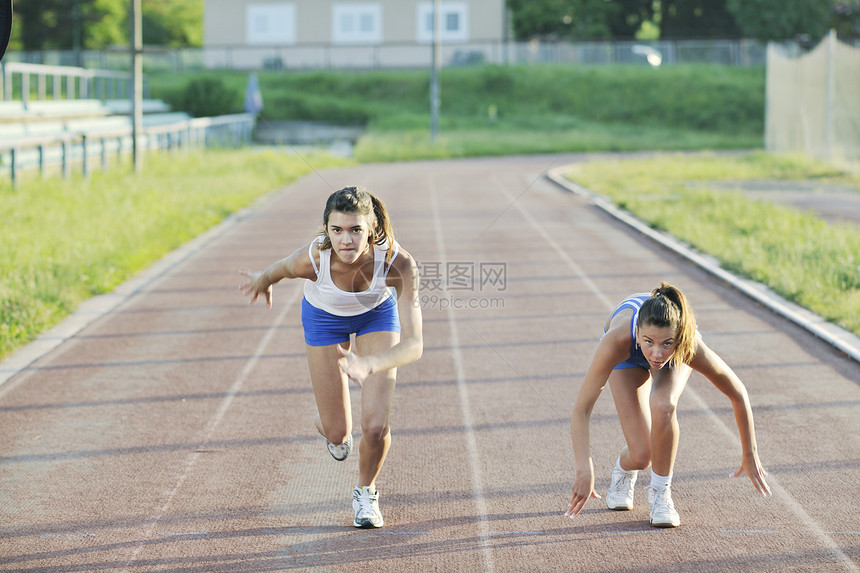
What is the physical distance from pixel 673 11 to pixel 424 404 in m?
56.0

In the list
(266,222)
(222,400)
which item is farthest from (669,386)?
(266,222)

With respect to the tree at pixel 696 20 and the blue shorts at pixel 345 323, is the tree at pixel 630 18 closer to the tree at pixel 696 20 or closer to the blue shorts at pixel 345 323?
the tree at pixel 696 20

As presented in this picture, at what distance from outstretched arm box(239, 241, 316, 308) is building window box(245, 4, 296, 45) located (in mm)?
50430

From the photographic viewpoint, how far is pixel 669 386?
497 cm

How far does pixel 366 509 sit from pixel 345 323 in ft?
3.14

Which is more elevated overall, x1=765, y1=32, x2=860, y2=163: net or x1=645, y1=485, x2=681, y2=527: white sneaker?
x1=765, y1=32, x2=860, y2=163: net

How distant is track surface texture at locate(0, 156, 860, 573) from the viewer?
191 inches

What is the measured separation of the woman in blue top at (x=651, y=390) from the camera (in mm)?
4648

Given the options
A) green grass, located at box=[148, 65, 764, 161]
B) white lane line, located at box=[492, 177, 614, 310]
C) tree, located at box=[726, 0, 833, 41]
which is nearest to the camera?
white lane line, located at box=[492, 177, 614, 310]

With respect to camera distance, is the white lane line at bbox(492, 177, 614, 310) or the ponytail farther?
the white lane line at bbox(492, 177, 614, 310)

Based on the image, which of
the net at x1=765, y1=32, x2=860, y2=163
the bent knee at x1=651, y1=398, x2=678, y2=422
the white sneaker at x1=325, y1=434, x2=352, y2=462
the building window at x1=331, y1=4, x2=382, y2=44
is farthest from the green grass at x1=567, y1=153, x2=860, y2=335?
the building window at x1=331, y1=4, x2=382, y2=44

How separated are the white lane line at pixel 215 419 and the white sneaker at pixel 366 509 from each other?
1035mm

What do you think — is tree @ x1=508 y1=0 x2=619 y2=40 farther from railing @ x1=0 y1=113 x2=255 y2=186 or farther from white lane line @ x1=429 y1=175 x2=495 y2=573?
white lane line @ x1=429 y1=175 x2=495 y2=573

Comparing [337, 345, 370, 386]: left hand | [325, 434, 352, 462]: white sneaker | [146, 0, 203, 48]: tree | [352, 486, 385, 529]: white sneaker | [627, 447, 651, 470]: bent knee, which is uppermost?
[146, 0, 203, 48]: tree
